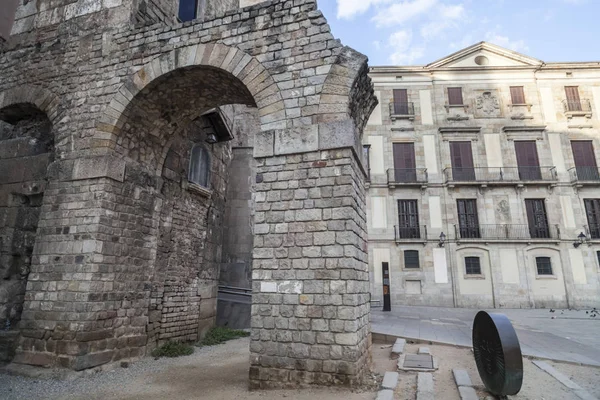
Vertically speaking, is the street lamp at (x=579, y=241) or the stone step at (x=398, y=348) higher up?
the street lamp at (x=579, y=241)

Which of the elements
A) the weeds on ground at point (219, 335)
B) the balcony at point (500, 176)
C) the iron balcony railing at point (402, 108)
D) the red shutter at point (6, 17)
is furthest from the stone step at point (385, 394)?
the iron balcony railing at point (402, 108)

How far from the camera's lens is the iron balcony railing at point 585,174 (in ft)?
56.5

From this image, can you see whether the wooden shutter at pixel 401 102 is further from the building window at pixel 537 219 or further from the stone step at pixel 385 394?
the stone step at pixel 385 394

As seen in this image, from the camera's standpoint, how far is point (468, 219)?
17.3 metres

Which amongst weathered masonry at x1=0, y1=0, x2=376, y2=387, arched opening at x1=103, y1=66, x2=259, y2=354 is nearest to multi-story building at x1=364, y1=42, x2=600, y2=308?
arched opening at x1=103, y1=66, x2=259, y2=354

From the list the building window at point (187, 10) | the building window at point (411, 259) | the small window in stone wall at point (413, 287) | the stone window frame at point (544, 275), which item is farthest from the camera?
the building window at point (411, 259)

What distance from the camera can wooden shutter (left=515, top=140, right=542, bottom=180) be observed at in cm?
1747

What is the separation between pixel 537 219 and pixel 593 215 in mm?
2603

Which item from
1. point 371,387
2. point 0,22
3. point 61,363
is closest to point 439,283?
point 371,387

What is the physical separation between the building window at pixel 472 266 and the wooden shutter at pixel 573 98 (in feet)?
31.0

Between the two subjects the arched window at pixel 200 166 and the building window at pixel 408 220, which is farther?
the building window at pixel 408 220

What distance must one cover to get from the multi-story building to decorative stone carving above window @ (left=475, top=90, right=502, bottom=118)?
5cm

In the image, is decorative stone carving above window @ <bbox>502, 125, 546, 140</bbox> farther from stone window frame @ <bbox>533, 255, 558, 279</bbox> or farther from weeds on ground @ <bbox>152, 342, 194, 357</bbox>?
weeds on ground @ <bbox>152, 342, 194, 357</bbox>

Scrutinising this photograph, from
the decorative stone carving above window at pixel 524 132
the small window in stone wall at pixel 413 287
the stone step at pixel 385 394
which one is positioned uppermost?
the decorative stone carving above window at pixel 524 132
